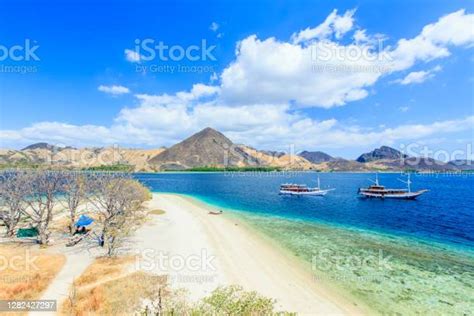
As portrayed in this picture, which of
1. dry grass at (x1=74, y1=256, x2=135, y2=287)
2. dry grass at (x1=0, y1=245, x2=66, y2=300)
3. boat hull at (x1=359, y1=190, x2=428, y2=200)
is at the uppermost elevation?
dry grass at (x1=0, y1=245, x2=66, y2=300)

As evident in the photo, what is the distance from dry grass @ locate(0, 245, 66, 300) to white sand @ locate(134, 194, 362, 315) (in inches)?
252

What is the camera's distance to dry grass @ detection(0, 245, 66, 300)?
15000mm

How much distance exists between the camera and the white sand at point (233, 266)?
1636cm

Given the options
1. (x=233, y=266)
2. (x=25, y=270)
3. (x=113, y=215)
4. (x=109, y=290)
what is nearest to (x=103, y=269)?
(x=109, y=290)

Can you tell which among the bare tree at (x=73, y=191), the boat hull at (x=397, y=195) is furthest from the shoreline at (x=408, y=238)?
the boat hull at (x=397, y=195)

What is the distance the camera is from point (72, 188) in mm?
30797

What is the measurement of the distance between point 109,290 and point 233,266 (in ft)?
32.2

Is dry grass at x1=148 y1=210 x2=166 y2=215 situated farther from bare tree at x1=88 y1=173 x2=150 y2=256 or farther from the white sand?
bare tree at x1=88 y1=173 x2=150 y2=256

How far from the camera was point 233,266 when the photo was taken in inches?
843

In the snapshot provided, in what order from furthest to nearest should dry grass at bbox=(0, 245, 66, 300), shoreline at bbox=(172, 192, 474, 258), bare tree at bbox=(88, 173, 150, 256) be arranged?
shoreline at bbox=(172, 192, 474, 258)
bare tree at bbox=(88, 173, 150, 256)
dry grass at bbox=(0, 245, 66, 300)

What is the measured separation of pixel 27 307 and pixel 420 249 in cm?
3675

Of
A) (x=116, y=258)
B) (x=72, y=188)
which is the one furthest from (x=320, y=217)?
(x=72, y=188)

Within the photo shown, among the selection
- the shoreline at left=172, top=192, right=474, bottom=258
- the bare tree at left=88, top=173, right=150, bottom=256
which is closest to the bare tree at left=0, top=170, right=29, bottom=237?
the bare tree at left=88, top=173, right=150, bottom=256

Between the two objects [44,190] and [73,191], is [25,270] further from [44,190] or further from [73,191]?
[73,191]
